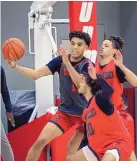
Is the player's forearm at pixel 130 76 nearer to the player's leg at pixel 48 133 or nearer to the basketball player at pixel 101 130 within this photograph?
the basketball player at pixel 101 130

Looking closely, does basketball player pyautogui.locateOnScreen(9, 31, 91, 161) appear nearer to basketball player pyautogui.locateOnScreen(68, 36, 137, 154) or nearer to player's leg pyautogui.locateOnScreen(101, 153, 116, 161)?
basketball player pyautogui.locateOnScreen(68, 36, 137, 154)

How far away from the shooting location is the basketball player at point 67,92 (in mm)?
3041

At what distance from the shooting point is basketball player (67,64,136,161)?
251 centimetres

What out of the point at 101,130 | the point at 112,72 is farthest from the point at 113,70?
the point at 101,130

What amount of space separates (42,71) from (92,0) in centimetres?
74

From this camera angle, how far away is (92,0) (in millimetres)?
3279

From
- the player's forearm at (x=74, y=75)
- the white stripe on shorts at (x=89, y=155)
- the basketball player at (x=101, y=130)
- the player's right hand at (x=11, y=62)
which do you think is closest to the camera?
the basketball player at (x=101, y=130)

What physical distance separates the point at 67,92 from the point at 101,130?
0.62 metres

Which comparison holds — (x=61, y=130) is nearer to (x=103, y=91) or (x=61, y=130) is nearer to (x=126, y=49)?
(x=103, y=91)

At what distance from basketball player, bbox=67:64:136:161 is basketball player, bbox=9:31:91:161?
1.20ft

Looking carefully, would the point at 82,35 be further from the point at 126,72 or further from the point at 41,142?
the point at 41,142

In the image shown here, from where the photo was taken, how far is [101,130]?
258cm

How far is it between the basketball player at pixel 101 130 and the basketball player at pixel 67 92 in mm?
367

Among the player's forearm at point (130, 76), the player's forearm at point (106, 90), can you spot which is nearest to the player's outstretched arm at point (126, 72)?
the player's forearm at point (130, 76)
